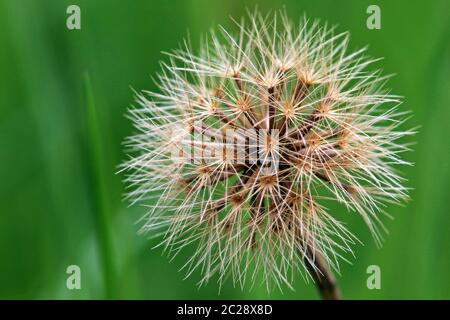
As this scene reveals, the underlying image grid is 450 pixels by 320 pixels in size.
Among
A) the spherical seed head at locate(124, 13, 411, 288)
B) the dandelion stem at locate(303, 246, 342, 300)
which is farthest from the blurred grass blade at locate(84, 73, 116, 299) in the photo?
the dandelion stem at locate(303, 246, 342, 300)

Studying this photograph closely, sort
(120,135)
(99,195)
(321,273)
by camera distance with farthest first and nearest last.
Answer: (120,135), (99,195), (321,273)

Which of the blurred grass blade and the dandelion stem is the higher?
the blurred grass blade

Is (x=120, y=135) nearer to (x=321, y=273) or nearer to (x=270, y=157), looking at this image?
(x=270, y=157)

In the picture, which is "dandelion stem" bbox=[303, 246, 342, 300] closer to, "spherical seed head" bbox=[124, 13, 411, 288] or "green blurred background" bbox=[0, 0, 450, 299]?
"spherical seed head" bbox=[124, 13, 411, 288]

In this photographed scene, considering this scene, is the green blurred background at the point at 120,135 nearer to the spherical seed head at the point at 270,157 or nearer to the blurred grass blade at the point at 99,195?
the blurred grass blade at the point at 99,195

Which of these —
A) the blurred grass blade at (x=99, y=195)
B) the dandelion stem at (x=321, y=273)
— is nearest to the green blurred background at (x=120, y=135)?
the blurred grass blade at (x=99, y=195)

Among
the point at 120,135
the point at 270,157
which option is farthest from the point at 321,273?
the point at 120,135

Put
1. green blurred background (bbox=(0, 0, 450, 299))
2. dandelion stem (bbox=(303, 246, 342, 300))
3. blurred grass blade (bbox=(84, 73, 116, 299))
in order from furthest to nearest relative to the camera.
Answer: green blurred background (bbox=(0, 0, 450, 299))
blurred grass blade (bbox=(84, 73, 116, 299))
dandelion stem (bbox=(303, 246, 342, 300))
